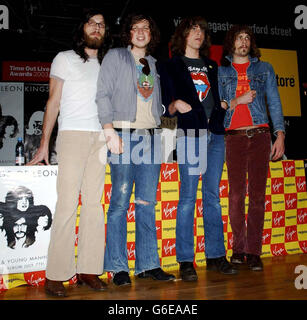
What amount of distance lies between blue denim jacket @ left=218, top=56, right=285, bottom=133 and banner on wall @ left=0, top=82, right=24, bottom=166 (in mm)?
5559

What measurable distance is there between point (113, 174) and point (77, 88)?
57 cm

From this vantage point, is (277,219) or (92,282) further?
(277,219)

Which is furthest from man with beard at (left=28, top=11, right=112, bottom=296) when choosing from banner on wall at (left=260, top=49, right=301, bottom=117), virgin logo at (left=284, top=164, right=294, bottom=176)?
banner on wall at (left=260, top=49, right=301, bottom=117)

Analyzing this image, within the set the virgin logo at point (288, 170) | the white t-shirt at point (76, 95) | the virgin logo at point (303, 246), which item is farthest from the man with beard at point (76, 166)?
the virgin logo at point (303, 246)

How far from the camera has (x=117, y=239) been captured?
2.04m

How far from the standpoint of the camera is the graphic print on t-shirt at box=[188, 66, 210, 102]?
89.3 inches

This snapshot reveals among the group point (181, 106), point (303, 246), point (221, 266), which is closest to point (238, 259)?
point (221, 266)

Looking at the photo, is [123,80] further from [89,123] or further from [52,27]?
[52,27]

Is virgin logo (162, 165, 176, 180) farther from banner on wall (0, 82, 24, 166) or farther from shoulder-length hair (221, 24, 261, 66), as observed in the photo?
banner on wall (0, 82, 24, 166)

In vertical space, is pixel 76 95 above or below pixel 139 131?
above

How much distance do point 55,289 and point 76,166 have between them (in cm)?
70

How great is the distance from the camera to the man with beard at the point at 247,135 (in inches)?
95.0

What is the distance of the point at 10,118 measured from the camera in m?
6.99

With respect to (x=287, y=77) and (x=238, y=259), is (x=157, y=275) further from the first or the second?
(x=287, y=77)
